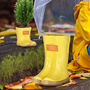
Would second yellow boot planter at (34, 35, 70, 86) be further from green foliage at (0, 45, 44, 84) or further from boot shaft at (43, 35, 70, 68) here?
green foliage at (0, 45, 44, 84)

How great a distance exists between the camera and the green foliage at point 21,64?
234cm

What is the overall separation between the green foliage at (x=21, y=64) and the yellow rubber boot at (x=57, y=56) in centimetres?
65

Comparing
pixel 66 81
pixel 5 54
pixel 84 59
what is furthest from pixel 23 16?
pixel 66 81

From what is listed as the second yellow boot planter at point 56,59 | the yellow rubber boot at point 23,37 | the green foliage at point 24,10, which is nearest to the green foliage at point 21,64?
the yellow rubber boot at point 23,37

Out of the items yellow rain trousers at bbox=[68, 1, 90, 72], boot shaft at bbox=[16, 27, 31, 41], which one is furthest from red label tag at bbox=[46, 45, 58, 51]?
boot shaft at bbox=[16, 27, 31, 41]

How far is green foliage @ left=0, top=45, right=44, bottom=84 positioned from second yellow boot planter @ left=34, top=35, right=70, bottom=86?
0.63 meters

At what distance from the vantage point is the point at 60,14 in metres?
4.21

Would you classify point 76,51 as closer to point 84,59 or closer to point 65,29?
point 84,59

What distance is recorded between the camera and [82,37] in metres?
2.34

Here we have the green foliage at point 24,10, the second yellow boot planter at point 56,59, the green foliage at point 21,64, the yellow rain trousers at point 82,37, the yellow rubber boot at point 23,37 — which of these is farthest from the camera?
the yellow rubber boot at point 23,37

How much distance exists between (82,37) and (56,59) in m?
Result: 0.61

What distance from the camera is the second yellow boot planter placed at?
179 cm

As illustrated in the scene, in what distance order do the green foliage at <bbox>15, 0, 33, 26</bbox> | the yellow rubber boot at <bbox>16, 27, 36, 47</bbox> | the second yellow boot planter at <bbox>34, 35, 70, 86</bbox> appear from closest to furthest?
the second yellow boot planter at <bbox>34, 35, 70, 86</bbox>, the green foliage at <bbox>15, 0, 33, 26</bbox>, the yellow rubber boot at <bbox>16, 27, 36, 47</bbox>

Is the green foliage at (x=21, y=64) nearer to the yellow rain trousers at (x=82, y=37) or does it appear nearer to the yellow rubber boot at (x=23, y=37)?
the yellow rubber boot at (x=23, y=37)
